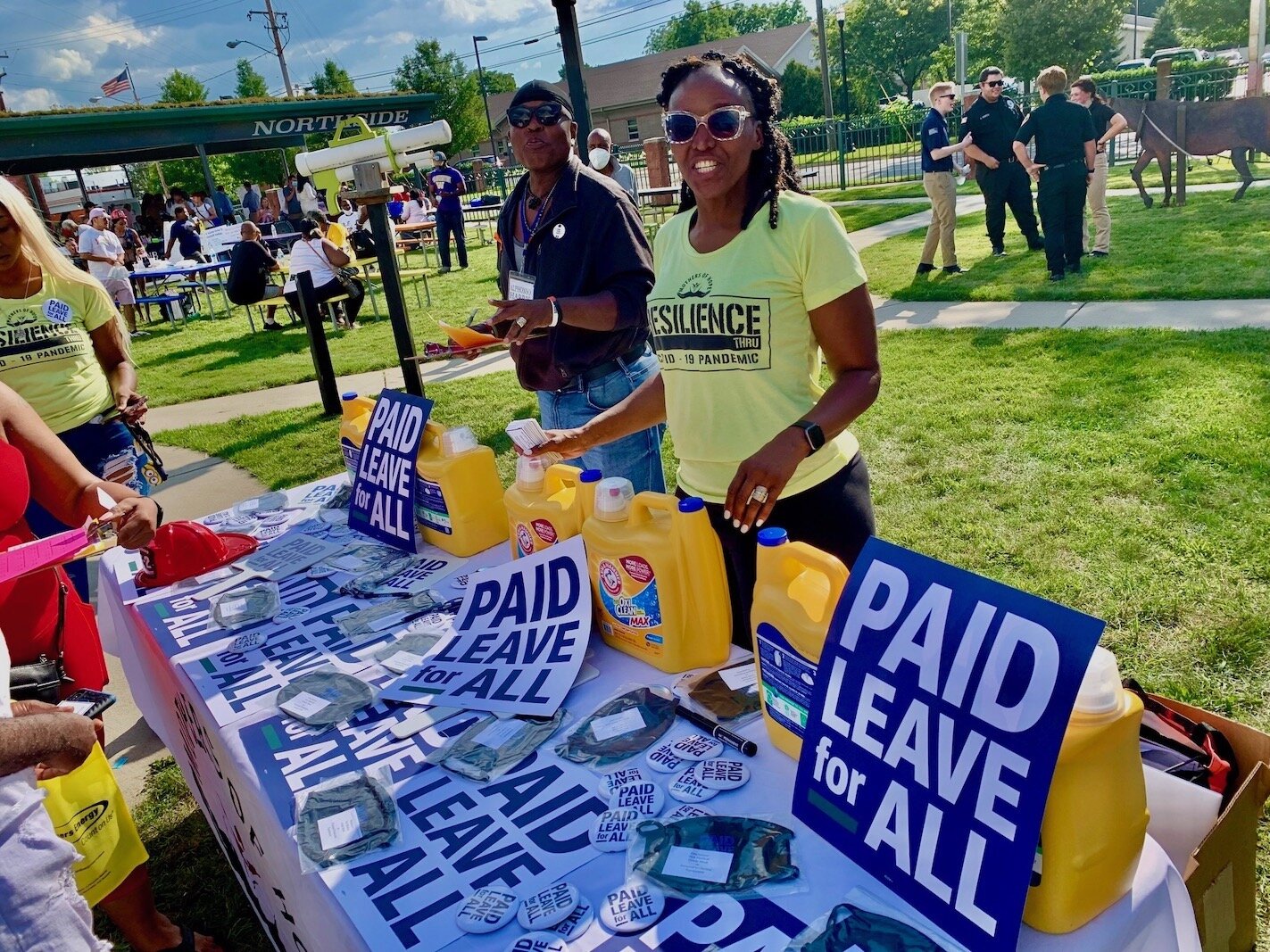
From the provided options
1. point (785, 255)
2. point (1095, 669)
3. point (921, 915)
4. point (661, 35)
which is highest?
point (661, 35)

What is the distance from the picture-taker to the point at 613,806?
136 cm

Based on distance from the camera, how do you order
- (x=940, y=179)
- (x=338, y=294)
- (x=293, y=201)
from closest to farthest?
(x=940, y=179)
(x=338, y=294)
(x=293, y=201)

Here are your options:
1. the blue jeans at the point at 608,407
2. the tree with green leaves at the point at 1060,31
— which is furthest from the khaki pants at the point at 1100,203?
the tree with green leaves at the point at 1060,31

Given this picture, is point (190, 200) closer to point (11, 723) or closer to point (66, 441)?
point (66, 441)

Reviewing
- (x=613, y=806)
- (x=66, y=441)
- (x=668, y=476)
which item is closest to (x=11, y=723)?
(x=613, y=806)

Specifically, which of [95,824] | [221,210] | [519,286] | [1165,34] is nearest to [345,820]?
[95,824]

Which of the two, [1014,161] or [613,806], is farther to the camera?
[1014,161]

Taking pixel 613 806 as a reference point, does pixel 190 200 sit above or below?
above

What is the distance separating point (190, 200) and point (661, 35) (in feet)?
292

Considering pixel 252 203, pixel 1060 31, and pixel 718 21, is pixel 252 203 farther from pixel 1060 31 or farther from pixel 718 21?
pixel 718 21

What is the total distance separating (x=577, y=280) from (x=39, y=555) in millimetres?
1532

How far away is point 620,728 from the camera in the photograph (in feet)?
5.12

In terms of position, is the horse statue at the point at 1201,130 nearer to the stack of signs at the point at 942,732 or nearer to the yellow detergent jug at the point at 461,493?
the yellow detergent jug at the point at 461,493

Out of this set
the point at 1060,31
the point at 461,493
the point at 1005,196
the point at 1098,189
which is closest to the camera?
the point at 461,493
